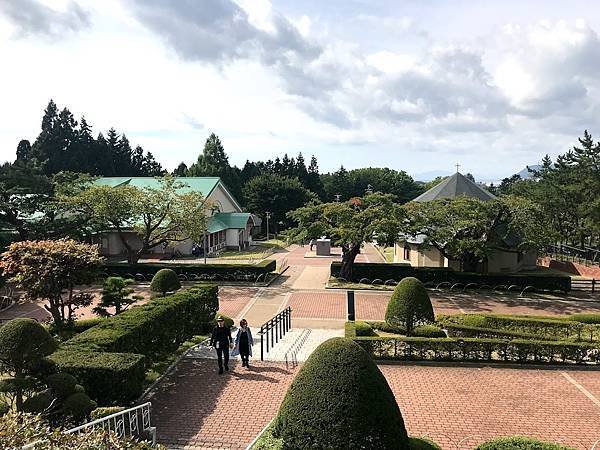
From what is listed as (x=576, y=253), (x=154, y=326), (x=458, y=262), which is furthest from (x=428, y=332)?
(x=576, y=253)

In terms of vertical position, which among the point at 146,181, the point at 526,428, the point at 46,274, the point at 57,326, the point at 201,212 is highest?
the point at 146,181

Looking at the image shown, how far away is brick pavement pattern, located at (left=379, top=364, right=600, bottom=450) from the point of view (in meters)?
10.6

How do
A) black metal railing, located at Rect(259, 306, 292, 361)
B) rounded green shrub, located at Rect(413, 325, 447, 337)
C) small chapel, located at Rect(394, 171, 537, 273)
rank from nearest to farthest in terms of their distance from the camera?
black metal railing, located at Rect(259, 306, 292, 361) < rounded green shrub, located at Rect(413, 325, 447, 337) < small chapel, located at Rect(394, 171, 537, 273)

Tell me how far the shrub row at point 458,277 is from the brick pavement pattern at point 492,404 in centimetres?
1372

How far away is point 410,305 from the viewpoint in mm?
16688

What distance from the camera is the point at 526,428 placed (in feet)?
35.4

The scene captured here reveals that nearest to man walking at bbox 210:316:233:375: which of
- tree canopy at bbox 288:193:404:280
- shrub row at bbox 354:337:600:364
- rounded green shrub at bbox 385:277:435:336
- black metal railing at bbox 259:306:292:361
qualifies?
black metal railing at bbox 259:306:292:361

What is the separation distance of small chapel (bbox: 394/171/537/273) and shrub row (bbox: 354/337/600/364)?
15.2 meters

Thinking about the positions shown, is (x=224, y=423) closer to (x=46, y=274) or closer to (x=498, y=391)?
(x=498, y=391)

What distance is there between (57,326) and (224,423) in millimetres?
9169

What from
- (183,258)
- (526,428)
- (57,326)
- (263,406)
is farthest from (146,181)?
(526,428)

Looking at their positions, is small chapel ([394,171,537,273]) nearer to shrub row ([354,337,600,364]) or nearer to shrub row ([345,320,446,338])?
shrub row ([345,320,446,338])

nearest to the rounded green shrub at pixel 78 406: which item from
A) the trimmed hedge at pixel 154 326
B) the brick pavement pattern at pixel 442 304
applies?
the trimmed hedge at pixel 154 326

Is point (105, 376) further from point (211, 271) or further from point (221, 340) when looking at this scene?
point (211, 271)
